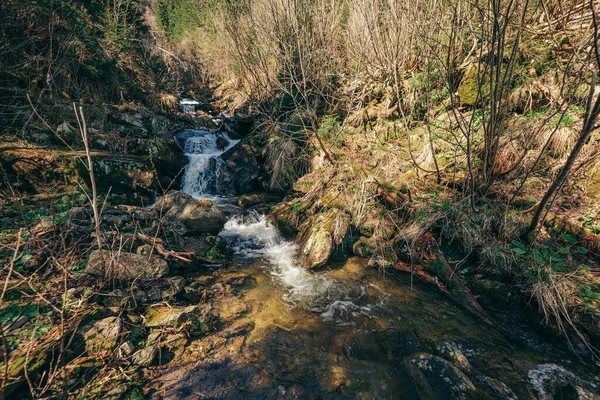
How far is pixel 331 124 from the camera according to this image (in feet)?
24.0

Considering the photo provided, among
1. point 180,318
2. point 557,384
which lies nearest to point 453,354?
point 557,384

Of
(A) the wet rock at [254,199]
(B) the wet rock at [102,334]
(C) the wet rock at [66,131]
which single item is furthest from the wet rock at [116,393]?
(C) the wet rock at [66,131]

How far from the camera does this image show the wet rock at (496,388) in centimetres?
269

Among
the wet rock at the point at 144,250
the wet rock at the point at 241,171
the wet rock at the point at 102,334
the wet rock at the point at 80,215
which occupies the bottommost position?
the wet rock at the point at 102,334

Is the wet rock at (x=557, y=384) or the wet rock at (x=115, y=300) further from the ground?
the wet rock at (x=115, y=300)

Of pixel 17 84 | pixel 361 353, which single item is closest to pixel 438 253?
pixel 361 353

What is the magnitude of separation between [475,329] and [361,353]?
177cm

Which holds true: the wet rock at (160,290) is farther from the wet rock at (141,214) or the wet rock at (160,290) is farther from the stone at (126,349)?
the wet rock at (141,214)

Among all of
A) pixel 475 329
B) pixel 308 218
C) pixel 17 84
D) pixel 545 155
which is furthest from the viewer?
pixel 17 84

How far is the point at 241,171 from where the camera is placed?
8836 millimetres

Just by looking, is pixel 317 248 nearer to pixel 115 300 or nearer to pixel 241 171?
pixel 115 300

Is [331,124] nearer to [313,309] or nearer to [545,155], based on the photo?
[545,155]

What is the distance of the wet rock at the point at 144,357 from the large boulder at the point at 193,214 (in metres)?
3.00

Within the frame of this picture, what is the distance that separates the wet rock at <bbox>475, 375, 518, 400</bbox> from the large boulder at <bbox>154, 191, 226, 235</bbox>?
552 centimetres
